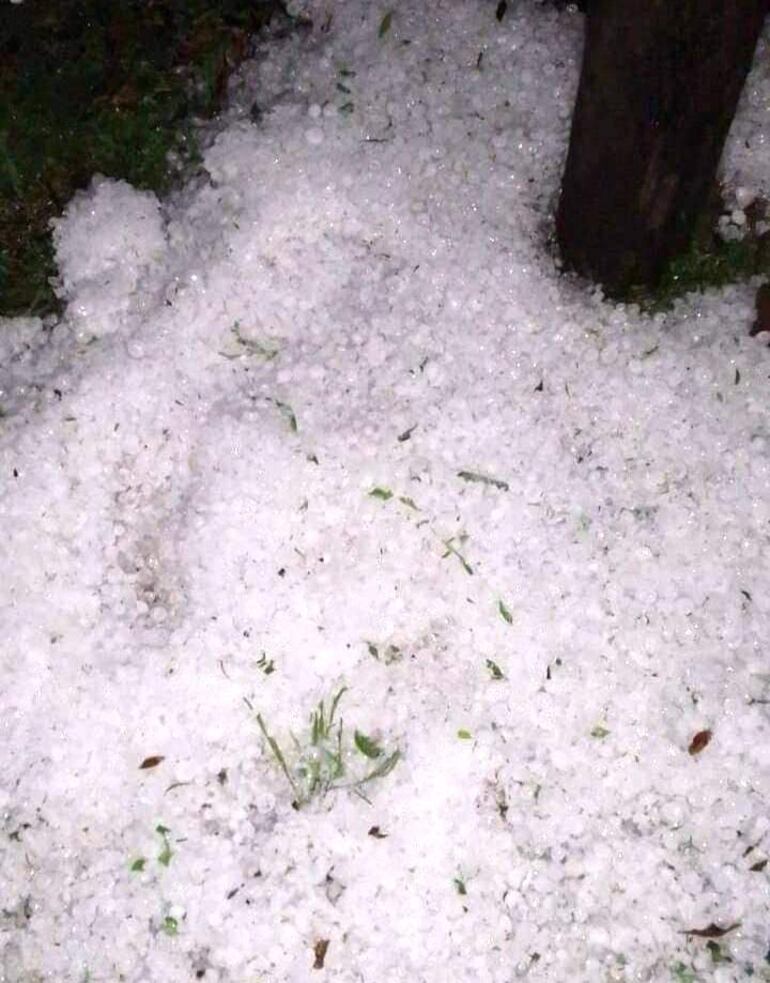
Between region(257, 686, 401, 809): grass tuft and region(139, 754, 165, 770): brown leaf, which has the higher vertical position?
region(257, 686, 401, 809): grass tuft

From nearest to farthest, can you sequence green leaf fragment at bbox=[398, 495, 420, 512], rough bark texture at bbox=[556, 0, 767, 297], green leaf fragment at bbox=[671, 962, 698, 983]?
1. rough bark texture at bbox=[556, 0, 767, 297]
2. green leaf fragment at bbox=[671, 962, 698, 983]
3. green leaf fragment at bbox=[398, 495, 420, 512]

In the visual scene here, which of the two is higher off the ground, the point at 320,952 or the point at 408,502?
the point at 408,502

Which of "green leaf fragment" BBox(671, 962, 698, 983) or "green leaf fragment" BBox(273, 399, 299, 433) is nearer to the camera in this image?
"green leaf fragment" BBox(671, 962, 698, 983)

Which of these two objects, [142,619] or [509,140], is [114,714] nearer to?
[142,619]

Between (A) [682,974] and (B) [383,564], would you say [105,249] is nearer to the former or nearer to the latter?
(B) [383,564]

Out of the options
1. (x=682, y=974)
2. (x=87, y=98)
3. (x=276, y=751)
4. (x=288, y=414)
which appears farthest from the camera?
(x=87, y=98)

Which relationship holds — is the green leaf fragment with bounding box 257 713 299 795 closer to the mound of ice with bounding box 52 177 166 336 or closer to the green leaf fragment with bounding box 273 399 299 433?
the green leaf fragment with bounding box 273 399 299 433

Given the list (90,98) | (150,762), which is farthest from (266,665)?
(90,98)

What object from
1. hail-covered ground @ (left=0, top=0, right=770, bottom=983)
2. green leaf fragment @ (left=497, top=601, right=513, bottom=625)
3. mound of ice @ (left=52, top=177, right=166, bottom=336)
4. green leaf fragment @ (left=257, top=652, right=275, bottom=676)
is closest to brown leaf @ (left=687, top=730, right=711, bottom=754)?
hail-covered ground @ (left=0, top=0, right=770, bottom=983)
